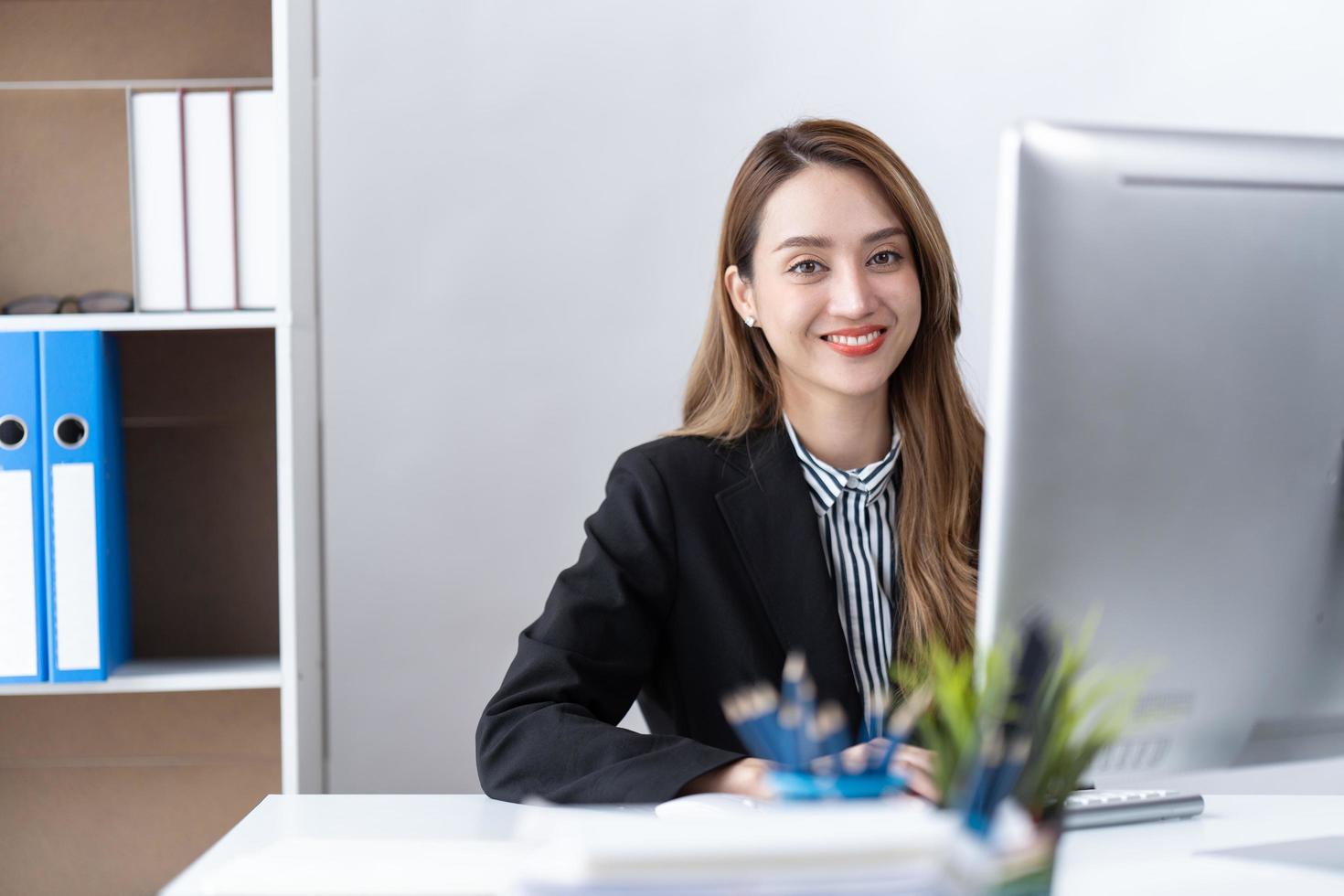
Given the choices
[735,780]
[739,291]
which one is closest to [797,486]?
[739,291]

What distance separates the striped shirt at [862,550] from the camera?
158 cm

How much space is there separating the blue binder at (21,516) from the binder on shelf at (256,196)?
0.29 m

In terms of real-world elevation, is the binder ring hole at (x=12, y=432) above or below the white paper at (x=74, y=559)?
above

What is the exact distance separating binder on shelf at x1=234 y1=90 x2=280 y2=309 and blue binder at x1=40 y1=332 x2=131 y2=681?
0.22m

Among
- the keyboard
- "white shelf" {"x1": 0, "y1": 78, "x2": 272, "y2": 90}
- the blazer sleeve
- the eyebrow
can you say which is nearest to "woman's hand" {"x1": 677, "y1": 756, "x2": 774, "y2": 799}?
the blazer sleeve

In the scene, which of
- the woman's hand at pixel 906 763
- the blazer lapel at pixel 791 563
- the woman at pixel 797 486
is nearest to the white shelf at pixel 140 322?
the woman at pixel 797 486

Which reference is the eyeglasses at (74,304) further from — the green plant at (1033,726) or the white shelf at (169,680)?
the green plant at (1033,726)

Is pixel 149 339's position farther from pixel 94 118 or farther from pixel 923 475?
pixel 923 475

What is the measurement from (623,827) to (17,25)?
1.89 metres

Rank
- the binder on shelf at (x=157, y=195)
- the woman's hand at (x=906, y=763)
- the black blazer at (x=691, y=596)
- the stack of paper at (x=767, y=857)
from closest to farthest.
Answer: the stack of paper at (x=767, y=857)
the woman's hand at (x=906, y=763)
the black blazer at (x=691, y=596)
the binder on shelf at (x=157, y=195)

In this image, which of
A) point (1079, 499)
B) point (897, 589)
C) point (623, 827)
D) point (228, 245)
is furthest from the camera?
point (228, 245)

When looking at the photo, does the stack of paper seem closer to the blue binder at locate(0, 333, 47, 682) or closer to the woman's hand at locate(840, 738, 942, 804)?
the woman's hand at locate(840, 738, 942, 804)

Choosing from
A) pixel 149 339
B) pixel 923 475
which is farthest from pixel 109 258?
pixel 923 475

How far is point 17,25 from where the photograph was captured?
76.9 inches
